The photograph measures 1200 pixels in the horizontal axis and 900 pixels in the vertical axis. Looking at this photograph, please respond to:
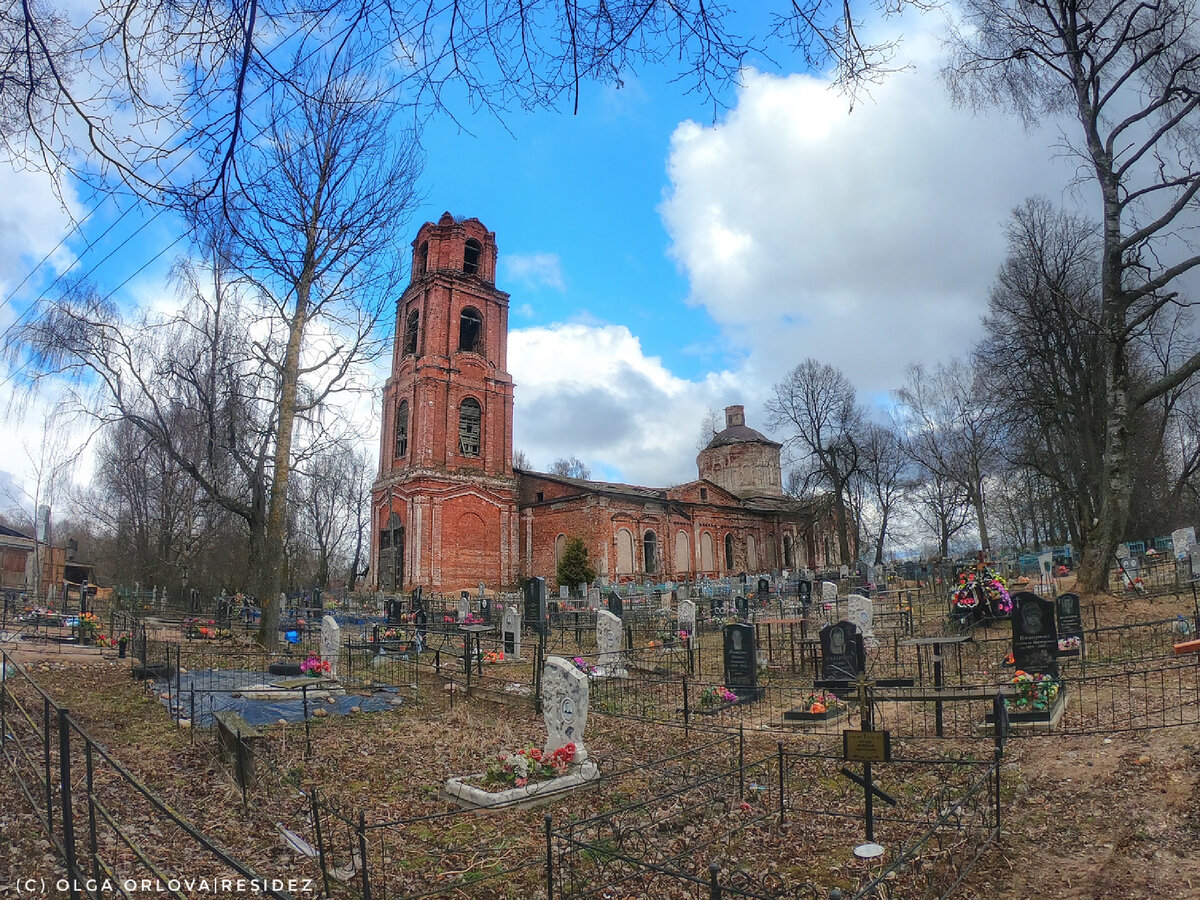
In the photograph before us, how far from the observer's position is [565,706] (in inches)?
303

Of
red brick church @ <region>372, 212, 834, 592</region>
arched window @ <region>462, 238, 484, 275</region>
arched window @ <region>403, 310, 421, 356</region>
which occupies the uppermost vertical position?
arched window @ <region>462, 238, 484, 275</region>

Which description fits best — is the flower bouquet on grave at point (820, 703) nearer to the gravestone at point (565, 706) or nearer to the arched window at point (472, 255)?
the gravestone at point (565, 706)

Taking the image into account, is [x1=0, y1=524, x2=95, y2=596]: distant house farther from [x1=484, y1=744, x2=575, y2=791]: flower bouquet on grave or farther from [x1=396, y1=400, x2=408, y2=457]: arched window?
[x1=484, y1=744, x2=575, y2=791]: flower bouquet on grave

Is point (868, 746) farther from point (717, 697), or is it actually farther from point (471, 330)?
point (471, 330)

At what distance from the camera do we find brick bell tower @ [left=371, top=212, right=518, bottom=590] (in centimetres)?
3167

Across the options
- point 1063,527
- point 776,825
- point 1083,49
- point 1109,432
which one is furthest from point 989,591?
point 1063,527

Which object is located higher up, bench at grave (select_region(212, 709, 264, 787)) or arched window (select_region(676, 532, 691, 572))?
arched window (select_region(676, 532, 691, 572))

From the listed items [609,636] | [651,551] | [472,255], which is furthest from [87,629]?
[651,551]

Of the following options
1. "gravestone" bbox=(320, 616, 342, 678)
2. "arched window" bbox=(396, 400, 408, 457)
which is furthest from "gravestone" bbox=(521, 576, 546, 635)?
"arched window" bbox=(396, 400, 408, 457)

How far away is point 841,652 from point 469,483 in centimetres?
2382

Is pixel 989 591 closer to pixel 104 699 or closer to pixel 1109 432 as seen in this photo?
pixel 1109 432

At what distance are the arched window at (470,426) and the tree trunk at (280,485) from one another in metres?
17.3

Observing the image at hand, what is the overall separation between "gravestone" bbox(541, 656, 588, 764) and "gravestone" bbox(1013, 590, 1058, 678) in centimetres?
762

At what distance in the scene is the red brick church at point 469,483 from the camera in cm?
3195
